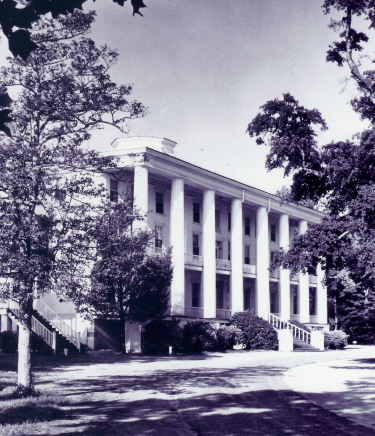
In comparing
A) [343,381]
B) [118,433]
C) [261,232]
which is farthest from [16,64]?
[261,232]

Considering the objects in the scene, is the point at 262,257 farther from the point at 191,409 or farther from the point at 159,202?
the point at 191,409

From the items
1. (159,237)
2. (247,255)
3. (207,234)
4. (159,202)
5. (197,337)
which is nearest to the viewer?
(197,337)

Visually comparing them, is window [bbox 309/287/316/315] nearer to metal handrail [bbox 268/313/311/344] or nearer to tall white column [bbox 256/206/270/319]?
metal handrail [bbox 268/313/311/344]

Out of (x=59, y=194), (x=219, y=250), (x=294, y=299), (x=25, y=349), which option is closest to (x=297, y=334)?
(x=219, y=250)

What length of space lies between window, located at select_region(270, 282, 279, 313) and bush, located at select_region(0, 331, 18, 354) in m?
27.3

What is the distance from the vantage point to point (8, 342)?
1187 inches

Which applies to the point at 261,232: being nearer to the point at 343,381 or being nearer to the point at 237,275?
the point at 237,275

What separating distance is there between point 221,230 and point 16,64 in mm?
33034

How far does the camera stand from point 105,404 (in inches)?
504

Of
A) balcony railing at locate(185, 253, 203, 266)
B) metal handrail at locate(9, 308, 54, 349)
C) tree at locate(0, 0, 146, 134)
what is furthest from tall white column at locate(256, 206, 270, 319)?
tree at locate(0, 0, 146, 134)

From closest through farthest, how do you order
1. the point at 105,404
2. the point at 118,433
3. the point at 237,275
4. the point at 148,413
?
the point at 118,433 < the point at 148,413 < the point at 105,404 < the point at 237,275

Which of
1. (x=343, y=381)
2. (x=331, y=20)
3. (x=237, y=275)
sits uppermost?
(x=331, y=20)

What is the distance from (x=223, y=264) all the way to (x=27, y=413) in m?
33.8

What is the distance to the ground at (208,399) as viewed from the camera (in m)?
10.0
